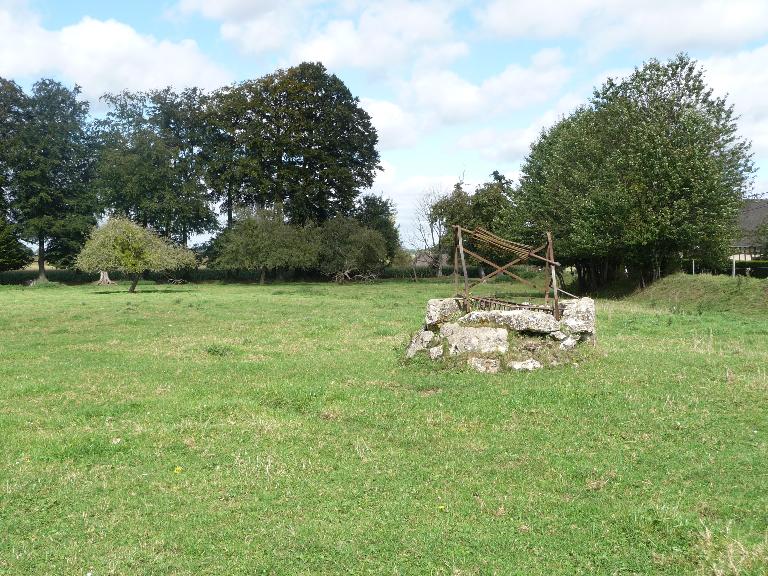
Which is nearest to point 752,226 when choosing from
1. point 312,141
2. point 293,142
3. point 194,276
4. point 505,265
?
point 312,141

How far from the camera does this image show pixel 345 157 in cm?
7200

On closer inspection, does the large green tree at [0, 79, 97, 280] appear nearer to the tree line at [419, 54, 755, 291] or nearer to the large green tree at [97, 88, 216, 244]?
the large green tree at [97, 88, 216, 244]

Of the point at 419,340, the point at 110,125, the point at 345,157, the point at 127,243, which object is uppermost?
the point at 110,125

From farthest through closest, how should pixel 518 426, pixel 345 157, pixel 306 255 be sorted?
pixel 345 157 → pixel 306 255 → pixel 518 426

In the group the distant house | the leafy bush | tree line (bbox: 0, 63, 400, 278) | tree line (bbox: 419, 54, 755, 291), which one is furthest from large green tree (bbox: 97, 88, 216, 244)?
the distant house

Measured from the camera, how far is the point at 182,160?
237 feet

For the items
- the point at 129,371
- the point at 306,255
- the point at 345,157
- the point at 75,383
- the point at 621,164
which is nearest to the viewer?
the point at 75,383

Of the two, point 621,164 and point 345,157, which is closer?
point 621,164

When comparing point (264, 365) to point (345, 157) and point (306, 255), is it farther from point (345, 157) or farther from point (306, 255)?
point (345, 157)

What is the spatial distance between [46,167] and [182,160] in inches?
570

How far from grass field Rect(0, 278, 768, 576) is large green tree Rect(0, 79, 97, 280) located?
60.5 m

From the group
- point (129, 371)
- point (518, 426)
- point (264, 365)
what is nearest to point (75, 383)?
point (129, 371)

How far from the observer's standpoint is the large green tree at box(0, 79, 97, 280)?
223 feet

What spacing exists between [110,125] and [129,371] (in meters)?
67.9
